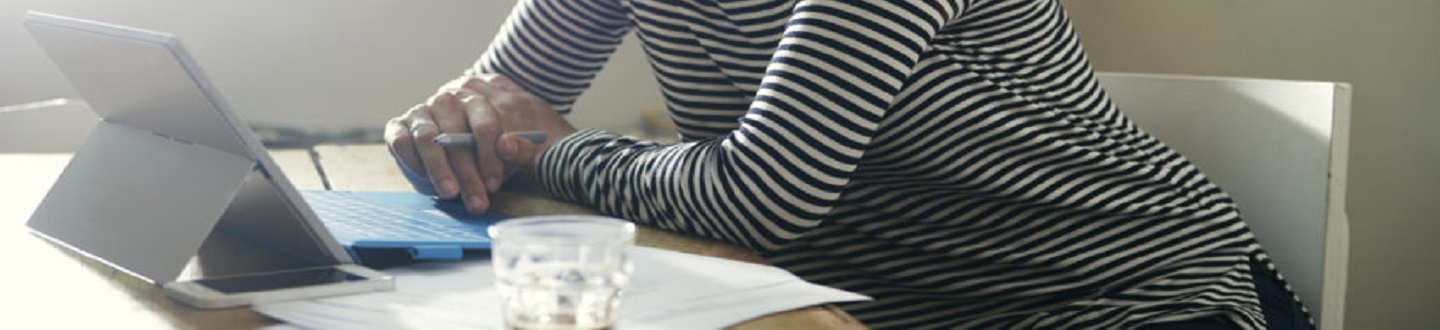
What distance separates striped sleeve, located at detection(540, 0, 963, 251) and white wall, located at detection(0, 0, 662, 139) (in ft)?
5.54

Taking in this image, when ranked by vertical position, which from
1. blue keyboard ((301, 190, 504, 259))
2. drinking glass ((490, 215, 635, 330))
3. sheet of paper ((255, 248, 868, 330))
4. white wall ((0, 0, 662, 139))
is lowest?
white wall ((0, 0, 662, 139))

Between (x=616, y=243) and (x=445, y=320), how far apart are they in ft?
0.42

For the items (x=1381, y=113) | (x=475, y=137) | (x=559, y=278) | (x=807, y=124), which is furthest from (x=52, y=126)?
(x=1381, y=113)

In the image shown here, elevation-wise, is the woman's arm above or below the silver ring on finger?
above

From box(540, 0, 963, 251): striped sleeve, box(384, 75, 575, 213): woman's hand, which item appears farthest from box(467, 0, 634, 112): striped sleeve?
box(540, 0, 963, 251): striped sleeve

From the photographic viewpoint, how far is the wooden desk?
0.61 metres

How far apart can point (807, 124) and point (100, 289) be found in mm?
404

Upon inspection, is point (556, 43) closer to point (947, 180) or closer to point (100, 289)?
point (947, 180)

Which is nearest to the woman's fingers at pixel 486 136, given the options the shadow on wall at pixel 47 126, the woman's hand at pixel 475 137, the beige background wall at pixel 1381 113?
the woman's hand at pixel 475 137

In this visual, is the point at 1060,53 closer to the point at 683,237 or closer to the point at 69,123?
the point at 683,237

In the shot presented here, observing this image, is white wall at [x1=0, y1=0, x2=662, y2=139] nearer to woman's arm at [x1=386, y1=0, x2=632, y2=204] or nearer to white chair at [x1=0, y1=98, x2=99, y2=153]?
white chair at [x1=0, y1=98, x2=99, y2=153]

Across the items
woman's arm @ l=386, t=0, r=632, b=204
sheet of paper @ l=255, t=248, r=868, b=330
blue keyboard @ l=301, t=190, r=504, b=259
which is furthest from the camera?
woman's arm @ l=386, t=0, r=632, b=204

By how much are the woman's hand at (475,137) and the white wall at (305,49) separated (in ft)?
4.51

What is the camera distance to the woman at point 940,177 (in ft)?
2.87
